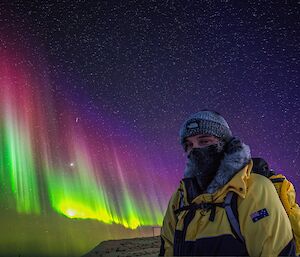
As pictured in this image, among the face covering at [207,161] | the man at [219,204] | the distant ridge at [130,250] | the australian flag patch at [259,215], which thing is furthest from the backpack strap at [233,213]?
the distant ridge at [130,250]

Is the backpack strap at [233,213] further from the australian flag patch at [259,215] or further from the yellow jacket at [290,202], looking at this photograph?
the yellow jacket at [290,202]

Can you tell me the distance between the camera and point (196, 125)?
3.50 metres

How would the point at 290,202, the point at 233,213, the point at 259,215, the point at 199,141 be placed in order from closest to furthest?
1. the point at 259,215
2. the point at 233,213
3. the point at 199,141
4. the point at 290,202

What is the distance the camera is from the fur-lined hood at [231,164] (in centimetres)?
291

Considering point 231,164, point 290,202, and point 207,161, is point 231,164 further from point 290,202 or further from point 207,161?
point 290,202

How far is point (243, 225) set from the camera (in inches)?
102

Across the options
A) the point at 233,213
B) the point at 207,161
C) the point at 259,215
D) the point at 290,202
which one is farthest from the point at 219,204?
the point at 290,202

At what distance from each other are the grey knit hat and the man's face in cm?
5

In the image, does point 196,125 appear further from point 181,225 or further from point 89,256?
point 89,256

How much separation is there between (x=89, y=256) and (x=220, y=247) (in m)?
28.2

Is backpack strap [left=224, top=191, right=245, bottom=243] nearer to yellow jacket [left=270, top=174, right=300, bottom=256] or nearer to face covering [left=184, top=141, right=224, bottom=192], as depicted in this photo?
face covering [left=184, top=141, right=224, bottom=192]

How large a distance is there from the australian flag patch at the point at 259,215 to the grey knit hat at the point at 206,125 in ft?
3.69

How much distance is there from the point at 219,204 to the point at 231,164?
1.43 ft

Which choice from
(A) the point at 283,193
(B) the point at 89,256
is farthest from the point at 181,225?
(B) the point at 89,256
